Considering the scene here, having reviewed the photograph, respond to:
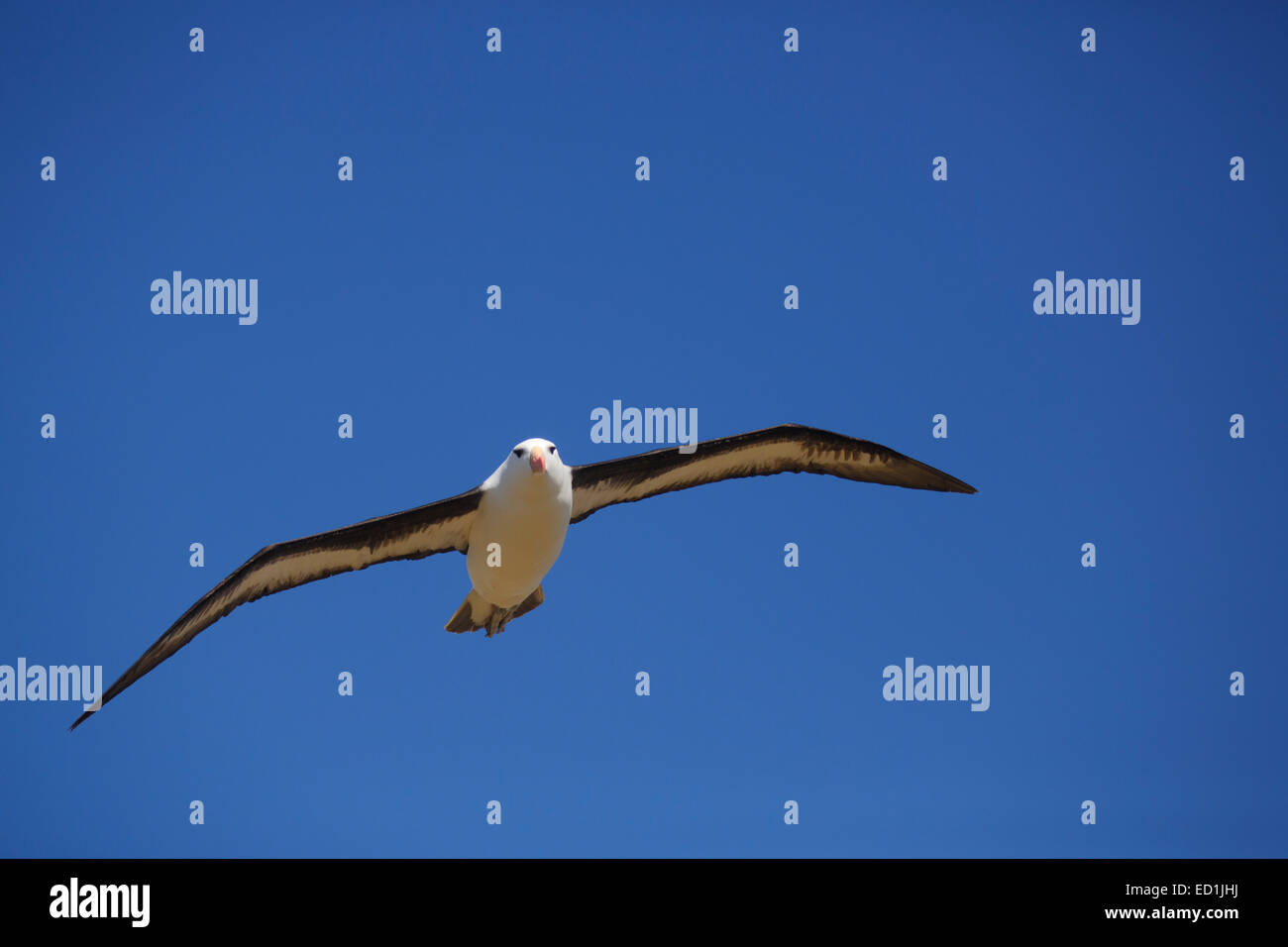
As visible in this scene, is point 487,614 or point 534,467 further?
point 487,614

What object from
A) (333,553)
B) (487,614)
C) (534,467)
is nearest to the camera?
(534,467)

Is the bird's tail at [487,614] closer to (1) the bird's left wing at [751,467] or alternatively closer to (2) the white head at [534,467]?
(1) the bird's left wing at [751,467]

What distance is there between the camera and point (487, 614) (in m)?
19.1

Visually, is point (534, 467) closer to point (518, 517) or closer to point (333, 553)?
point (518, 517)

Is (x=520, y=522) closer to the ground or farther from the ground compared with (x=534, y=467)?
closer to the ground

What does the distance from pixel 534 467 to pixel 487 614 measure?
3.29 m

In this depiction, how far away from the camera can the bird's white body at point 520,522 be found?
17109 mm

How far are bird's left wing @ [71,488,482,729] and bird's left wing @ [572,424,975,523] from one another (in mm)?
1885

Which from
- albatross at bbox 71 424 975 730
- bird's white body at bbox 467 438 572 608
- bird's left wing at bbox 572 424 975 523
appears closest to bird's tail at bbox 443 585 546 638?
albatross at bbox 71 424 975 730

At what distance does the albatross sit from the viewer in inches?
677

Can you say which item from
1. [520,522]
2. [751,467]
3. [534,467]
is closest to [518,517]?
[520,522]

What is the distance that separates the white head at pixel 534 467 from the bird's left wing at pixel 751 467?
0.90 meters

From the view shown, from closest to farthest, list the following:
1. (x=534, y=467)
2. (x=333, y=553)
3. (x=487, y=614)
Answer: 1. (x=534, y=467)
2. (x=333, y=553)
3. (x=487, y=614)
